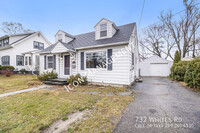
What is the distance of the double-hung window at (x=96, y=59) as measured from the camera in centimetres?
695

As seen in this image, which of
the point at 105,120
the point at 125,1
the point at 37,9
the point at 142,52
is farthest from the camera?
the point at 142,52

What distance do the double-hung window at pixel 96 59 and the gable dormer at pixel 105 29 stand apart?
1.73 m

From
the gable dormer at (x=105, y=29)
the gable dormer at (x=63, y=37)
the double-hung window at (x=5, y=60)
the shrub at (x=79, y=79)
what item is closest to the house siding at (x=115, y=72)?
the shrub at (x=79, y=79)

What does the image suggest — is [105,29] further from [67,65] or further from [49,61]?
[49,61]

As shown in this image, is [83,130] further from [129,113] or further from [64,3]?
[64,3]

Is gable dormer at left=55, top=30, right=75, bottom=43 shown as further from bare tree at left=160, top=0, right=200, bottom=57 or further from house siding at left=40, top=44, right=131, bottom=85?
bare tree at left=160, top=0, right=200, bottom=57

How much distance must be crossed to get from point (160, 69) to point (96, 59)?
40.0 ft

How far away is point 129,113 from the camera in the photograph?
2930 millimetres

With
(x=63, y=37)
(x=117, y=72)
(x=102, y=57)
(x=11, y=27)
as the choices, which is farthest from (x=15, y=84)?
(x=11, y=27)

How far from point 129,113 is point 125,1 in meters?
11.2

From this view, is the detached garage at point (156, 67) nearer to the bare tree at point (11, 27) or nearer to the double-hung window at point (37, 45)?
the double-hung window at point (37, 45)

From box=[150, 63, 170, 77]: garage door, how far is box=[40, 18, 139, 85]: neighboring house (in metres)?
9.03

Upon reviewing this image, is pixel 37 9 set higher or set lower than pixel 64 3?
higher

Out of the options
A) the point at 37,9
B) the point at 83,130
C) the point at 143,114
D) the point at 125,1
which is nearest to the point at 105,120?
the point at 83,130
